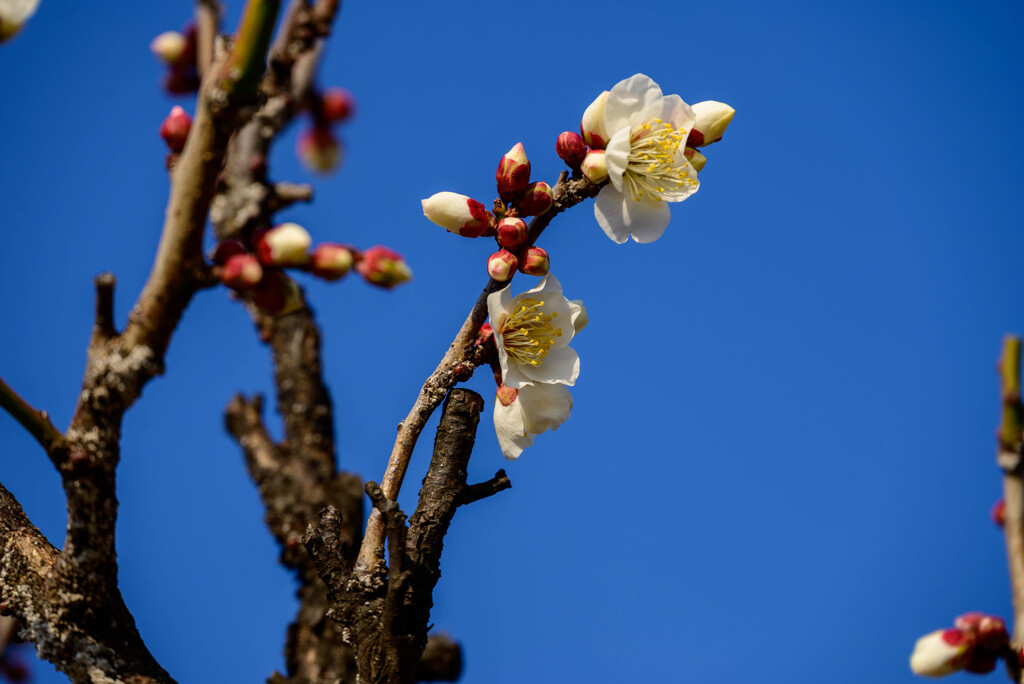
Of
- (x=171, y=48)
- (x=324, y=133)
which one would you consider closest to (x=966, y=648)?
(x=171, y=48)

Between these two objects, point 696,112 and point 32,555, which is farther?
point 696,112

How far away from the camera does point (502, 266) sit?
1.76m

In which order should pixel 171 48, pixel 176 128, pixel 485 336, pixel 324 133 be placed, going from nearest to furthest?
1. pixel 176 128
2. pixel 485 336
3. pixel 171 48
4. pixel 324 133

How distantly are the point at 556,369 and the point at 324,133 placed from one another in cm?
244

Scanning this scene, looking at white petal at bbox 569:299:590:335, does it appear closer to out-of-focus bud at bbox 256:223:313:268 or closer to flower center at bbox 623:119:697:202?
flower center at bbox 623:119:697:202

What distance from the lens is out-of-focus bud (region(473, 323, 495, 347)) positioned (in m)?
1.87

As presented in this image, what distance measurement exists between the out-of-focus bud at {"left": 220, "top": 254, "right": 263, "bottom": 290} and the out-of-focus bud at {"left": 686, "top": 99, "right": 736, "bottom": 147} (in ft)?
3.58

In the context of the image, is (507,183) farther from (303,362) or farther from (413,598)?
(303,362)

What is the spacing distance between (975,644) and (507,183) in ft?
3.85

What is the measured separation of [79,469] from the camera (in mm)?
1426

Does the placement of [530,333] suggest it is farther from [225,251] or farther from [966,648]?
[966,648]

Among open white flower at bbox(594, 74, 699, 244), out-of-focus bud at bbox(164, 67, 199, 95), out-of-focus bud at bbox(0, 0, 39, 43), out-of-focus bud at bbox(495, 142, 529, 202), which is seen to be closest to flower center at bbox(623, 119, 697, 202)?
open white flower at bbox(594, 74, 699, 244)

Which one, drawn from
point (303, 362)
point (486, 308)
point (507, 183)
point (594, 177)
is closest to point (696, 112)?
point (594, 177)

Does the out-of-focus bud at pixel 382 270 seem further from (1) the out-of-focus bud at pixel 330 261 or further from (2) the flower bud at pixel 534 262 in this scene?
(2) the flower bud at pixel 534 262
